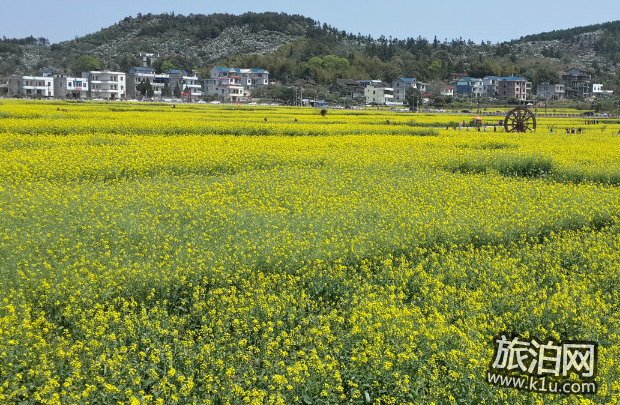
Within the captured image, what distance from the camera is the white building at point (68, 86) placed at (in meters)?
111

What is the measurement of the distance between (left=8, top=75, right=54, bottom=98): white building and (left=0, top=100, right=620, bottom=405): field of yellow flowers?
10735 centimetres

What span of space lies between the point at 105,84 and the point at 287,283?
382ft

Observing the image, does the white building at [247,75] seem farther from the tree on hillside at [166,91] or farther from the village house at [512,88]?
the village house at [512,88]

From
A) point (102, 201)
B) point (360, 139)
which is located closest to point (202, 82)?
point (360, 139)

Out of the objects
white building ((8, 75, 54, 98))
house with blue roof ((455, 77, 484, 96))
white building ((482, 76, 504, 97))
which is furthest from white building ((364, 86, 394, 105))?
white building ((8, 75, 54, 98))

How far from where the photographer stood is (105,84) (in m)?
113

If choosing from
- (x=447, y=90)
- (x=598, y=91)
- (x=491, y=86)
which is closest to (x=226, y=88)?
(x=447, y=90)

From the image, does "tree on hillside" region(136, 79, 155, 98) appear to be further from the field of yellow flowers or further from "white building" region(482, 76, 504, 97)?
the field of yellow flowers

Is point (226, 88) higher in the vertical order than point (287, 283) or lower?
higher

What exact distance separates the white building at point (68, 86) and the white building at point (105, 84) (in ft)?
6.13

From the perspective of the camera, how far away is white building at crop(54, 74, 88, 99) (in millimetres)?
110625

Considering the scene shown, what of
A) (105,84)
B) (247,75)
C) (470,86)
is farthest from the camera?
(247,75)

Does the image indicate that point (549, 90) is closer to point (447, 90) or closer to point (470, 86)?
point (470, 86)

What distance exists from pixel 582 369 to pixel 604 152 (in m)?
19.5
